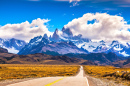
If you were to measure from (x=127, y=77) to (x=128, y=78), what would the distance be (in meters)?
0.82

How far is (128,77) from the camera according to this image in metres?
40.1

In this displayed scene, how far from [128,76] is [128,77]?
0.31 meters

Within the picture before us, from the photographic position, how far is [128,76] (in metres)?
40.3

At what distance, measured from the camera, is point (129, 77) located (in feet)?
130

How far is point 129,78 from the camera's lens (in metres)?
39.3

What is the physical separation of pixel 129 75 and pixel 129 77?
1078 millimetres

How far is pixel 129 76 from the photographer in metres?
39.9

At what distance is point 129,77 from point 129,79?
0.63 metres

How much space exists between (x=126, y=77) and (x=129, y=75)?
1086 millimetres

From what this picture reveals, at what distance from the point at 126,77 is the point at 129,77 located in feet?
5.76

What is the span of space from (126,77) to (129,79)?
7.19ft

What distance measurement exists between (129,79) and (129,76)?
108 centimetres

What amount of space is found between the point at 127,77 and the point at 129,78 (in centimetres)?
131

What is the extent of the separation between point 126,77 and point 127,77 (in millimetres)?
607
